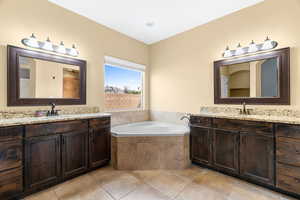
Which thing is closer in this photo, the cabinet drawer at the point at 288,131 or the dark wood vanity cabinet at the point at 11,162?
the dark wood vanity cabinet at the point at 11,162

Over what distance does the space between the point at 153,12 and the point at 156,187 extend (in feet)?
8.85

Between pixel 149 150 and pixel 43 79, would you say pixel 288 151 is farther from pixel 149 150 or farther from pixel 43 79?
pixel 43 79

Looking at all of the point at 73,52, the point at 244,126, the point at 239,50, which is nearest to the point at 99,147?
the point at 73,52

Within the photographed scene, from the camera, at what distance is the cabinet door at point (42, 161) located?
1695 mm

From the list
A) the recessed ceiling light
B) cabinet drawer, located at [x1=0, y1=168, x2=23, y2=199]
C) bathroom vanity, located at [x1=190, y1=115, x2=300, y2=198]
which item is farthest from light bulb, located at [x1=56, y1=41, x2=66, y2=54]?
bathroom vanity, located at [x1=190, y1=115, x2=300, y2=198]

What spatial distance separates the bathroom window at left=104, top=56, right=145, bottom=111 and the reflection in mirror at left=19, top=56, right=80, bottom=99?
0.70 metres

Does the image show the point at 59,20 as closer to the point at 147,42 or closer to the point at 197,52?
the point at 147,42

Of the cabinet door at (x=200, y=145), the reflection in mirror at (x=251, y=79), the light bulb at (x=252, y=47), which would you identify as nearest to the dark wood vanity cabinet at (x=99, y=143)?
the cabinet door at (x=200, y=145)

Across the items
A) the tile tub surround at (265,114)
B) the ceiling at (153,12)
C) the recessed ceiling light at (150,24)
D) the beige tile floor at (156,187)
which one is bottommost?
the beige tile floor at (156,187)

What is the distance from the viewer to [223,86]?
2.64 m

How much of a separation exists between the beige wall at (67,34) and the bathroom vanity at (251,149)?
1.99 metres

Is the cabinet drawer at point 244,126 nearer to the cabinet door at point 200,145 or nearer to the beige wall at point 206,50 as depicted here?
the cabinet door at point 200,145

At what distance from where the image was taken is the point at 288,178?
1677mm

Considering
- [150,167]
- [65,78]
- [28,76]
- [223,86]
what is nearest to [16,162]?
[28,76]
